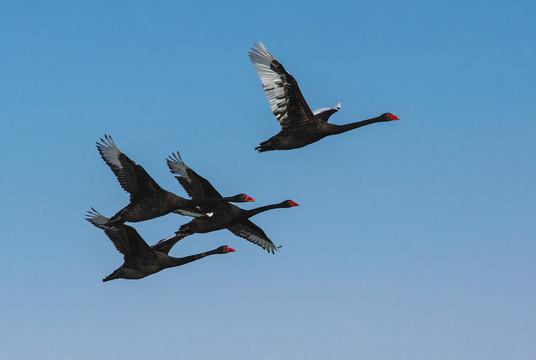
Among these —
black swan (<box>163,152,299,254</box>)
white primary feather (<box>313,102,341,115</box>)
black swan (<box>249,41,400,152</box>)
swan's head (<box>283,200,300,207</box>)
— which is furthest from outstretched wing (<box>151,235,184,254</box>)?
white primary feather (<box>313,102,341,115</box>)

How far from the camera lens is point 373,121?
128ft

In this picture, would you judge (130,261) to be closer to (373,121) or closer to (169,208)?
→ (169,208)

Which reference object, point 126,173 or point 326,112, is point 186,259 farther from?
point 326,112

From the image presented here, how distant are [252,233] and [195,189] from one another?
479 centimetres

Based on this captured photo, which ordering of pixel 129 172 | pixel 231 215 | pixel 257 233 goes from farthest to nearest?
1. pixel 257 233
2. pixel 231 215
3. pixel 129 172

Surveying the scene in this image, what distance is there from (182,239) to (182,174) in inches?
218

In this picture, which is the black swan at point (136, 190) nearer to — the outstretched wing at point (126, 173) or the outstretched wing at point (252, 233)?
the outstretched wing at point (126, 173)

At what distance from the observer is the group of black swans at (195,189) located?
36.3 meters

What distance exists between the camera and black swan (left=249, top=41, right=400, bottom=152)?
3666 centimetres

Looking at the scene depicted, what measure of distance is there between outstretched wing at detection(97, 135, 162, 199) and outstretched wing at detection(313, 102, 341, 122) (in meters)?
10.4

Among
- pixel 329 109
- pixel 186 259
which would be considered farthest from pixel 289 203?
pixel 329 109

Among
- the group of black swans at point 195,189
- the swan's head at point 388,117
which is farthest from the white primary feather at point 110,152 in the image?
the swan's head at point 388,117

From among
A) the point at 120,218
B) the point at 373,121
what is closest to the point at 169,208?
the point at 120,218

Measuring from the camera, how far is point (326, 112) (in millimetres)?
44406
